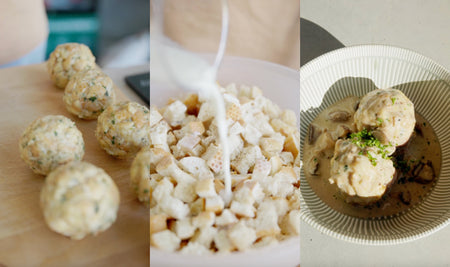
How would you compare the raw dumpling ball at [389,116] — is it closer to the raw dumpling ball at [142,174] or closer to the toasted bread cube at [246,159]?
the toasted bread cube at [246,159]

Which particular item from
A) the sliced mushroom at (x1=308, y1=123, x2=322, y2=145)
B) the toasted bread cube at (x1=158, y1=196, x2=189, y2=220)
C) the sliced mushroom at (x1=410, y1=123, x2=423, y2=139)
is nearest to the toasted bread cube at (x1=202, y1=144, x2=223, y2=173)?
the toasted bread cube at (x1=158, y1=196, x2=189, y2=220)

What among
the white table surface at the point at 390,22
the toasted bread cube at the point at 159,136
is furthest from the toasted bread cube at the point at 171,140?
the white table surface at the point at 390,22

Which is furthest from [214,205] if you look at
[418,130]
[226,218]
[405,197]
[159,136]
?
[418,130]

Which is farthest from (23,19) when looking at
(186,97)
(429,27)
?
(429,27)

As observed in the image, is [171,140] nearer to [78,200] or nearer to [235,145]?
[235,145]

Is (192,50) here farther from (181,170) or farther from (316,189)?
(316,189)
